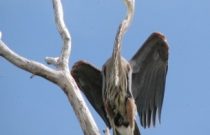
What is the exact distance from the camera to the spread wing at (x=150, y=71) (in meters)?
11.7

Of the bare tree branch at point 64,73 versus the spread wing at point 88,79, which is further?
the spread wing at point 88,79

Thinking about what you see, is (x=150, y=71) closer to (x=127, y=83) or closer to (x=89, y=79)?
(x=127, y=83)

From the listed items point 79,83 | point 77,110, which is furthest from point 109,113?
point 77,110

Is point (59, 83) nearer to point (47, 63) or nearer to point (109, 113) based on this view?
point (47, 63)

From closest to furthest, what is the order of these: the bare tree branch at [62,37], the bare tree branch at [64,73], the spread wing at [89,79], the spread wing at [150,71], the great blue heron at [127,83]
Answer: the bare tree branch at [64,73] < the bare tree branch at [62,37] < the great blue heron at [127,83] < the spread wing at [89,79] < the spread wing at [150,71]

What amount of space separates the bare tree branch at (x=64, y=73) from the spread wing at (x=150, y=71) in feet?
8.51

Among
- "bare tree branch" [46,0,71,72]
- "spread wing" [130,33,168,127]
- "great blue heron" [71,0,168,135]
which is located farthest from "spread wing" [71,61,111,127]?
"bare tree branch" [46,0,71,72]

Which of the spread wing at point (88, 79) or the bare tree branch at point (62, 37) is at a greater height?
the bare tree branch at point (62, 37)

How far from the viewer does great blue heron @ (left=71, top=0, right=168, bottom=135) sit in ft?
34.3

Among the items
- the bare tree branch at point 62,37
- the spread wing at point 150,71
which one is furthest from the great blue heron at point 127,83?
the bare tree branch at point 62,37

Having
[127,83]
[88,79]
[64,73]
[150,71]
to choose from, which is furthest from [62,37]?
[150,71]

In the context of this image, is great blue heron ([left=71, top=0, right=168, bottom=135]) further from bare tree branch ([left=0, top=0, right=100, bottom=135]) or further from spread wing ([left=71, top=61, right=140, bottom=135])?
bare tree branch ([left=0, top=0, right=100, bottom=135])

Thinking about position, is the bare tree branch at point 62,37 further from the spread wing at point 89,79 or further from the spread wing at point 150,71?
the spread wing at point 150,71

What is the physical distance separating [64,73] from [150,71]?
3.38 m
